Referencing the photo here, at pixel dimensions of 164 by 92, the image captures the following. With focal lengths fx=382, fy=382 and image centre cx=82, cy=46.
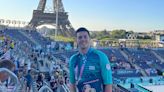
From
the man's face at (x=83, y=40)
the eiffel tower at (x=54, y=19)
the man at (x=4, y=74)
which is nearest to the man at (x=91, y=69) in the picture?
→ the man's face at (x=83, y=40)

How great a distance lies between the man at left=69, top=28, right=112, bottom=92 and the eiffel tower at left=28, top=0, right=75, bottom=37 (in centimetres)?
4781

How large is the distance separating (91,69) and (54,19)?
51356mm

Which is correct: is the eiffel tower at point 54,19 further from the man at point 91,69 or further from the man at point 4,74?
the man at point 4,74

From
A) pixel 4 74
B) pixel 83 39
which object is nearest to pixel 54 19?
pixel 83 39

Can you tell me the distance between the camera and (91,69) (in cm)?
308

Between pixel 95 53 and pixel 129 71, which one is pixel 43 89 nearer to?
pixel 95 53

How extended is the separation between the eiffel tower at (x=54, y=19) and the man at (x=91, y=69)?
47813mm

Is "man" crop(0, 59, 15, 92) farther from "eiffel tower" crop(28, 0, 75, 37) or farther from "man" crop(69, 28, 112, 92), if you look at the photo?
"eiffel tower" crop(28, 0, 75, 37)

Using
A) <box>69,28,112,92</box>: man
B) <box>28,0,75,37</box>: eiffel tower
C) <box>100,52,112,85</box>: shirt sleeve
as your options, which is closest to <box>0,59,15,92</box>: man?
<box>69,28,112,92</box>: man

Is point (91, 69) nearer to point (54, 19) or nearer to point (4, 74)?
point (4, 74)

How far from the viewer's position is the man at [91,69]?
3076mm

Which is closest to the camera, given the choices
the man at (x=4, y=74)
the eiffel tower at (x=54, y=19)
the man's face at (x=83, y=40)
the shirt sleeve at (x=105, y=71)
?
the man at (x=4, y=74)

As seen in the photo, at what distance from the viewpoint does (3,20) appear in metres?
53.1

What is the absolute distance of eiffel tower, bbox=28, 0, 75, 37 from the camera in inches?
2045
